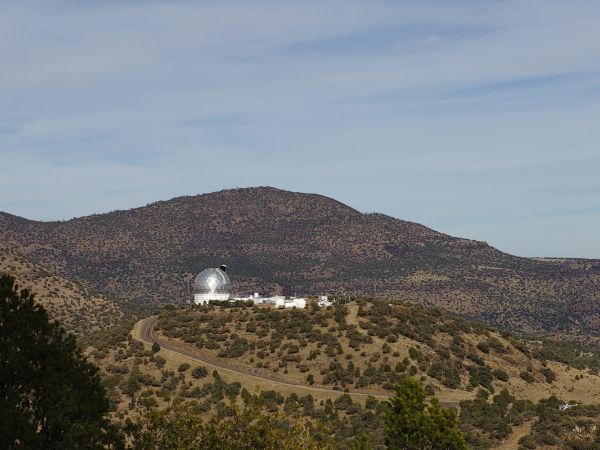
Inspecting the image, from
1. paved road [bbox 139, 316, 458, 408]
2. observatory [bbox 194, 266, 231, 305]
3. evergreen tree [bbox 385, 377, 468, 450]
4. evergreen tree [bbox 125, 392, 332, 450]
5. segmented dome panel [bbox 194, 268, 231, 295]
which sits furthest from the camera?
segmented dome panel [bbox 194, 268, 231, 295]

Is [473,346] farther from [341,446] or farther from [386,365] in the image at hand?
[341,446]

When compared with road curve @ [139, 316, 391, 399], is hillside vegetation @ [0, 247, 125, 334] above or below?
above

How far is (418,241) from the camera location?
19475 centimetres

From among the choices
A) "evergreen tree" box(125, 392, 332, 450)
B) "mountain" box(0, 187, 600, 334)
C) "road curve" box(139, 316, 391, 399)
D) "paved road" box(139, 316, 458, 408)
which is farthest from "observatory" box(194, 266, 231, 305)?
"evergreen tree" box(125, 392, 332, 450)

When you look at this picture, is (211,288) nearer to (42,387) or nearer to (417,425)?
(417,425)

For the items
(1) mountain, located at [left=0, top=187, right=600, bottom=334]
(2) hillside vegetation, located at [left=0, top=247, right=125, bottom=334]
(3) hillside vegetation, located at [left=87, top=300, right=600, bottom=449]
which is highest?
(1) mountain, located at [left=0, top=187, right=600, bottom=334]

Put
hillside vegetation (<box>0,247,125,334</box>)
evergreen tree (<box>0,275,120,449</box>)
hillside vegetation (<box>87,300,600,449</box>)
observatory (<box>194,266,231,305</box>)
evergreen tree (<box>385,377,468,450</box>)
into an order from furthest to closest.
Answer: hillside vegetation (<box>0,247,125,334</box>) → observatory (<box>194,266,231,305</box>) → hillside vegetation (<box>87,300,600,449</box>) → evergreen tree (<box>385,377,468,450</box>) → evergreen tree (<box>0,275,120,449</box>)

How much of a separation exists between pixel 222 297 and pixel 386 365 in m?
29.8

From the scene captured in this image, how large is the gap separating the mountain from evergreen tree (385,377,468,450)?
111821 millimetres

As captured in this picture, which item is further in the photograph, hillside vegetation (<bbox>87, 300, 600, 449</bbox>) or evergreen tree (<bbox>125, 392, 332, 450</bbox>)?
hillside vegetation (<bbox>87, 300, 600, 449</bbox>)

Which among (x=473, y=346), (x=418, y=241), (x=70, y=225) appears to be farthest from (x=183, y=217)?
(x=473, y=346)

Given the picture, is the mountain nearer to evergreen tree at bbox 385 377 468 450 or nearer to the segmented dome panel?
the segmented dome panel

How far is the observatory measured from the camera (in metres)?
90.6

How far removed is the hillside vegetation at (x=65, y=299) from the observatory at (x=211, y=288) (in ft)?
57.0
